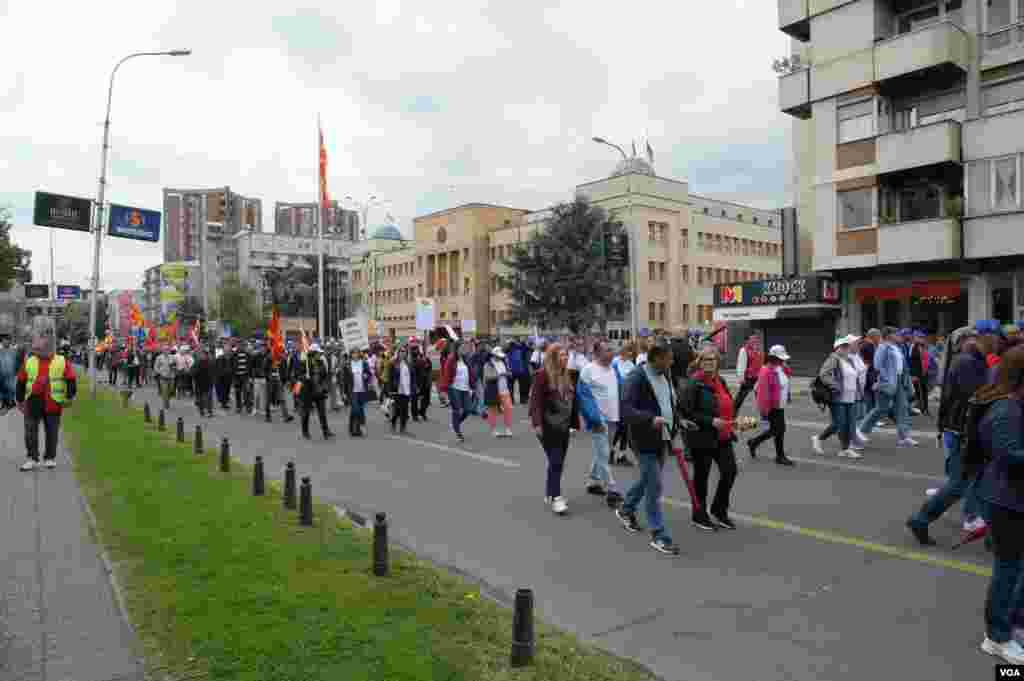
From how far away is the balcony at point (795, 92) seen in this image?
30125mm

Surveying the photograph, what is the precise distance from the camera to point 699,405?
23.3 feet

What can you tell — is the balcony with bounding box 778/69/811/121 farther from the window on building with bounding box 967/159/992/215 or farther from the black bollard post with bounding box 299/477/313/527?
the black bollard post with bounding box 299/477/313/527

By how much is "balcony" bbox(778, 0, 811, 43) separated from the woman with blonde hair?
27.4m

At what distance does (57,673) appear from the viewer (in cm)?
404

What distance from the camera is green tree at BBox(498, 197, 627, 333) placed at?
46531 millimetres

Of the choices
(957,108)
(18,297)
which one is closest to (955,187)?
(957,108)

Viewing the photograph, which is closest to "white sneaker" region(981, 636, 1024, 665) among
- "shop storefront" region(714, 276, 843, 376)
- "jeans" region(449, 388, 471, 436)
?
"jeans" region(449, 388, 471, 436)

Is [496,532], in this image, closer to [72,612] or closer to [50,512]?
[72,612]

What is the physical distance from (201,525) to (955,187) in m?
27.7

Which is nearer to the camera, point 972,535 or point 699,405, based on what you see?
point 972,535

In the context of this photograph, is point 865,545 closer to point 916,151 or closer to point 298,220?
point 916,151

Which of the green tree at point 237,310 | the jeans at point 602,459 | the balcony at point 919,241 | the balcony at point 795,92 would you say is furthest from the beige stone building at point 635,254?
the jeans at point 602,459

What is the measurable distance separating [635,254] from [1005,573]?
172 ft

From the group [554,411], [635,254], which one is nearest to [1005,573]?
[554,411]
